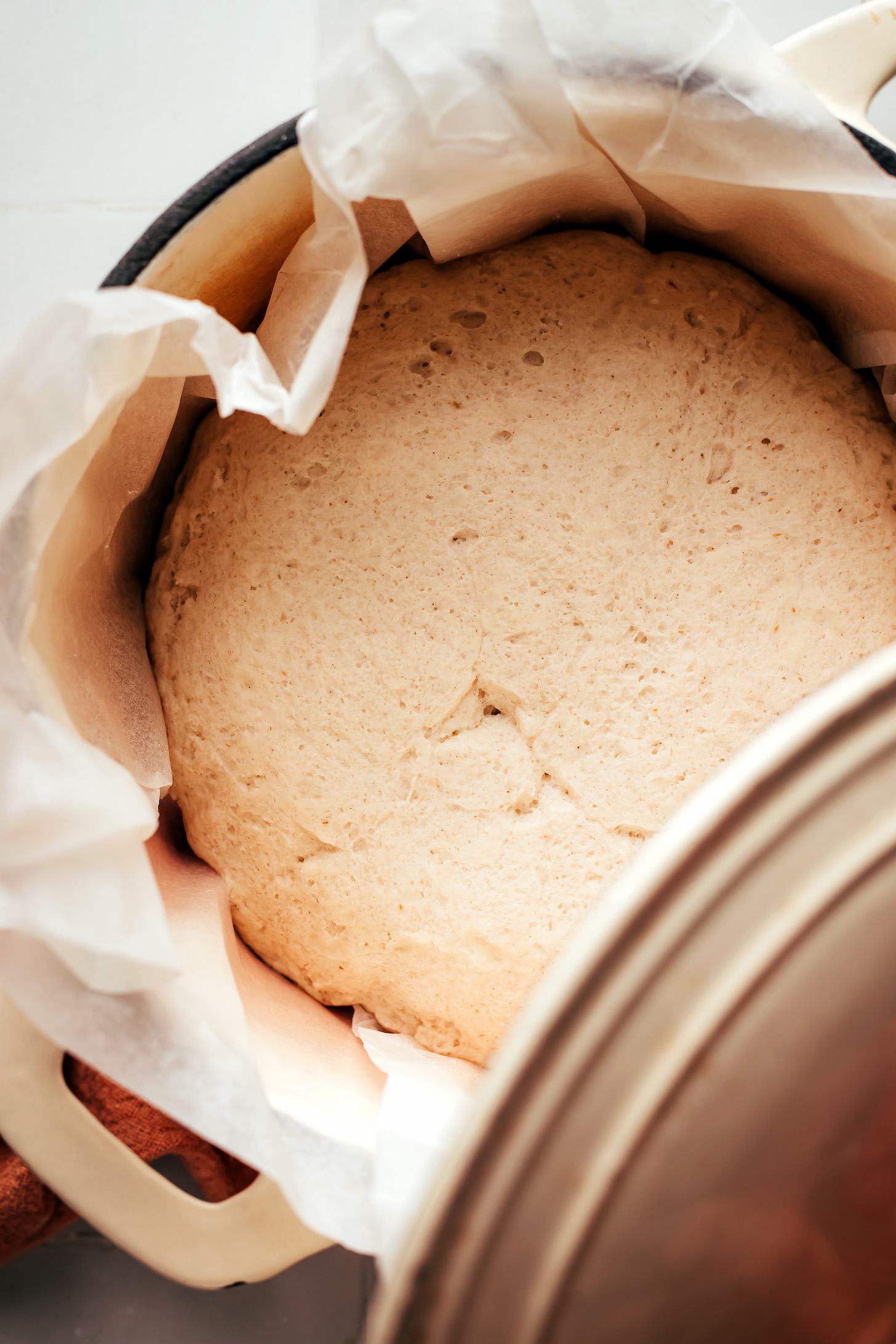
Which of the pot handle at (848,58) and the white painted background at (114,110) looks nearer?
the pot handle at (848,58)

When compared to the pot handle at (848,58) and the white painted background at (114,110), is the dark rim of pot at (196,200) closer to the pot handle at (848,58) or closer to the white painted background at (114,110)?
the pot handle at (848,58)

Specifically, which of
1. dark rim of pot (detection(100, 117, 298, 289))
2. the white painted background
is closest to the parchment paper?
dark rim of pot (detection(100, 117, 298, 289))

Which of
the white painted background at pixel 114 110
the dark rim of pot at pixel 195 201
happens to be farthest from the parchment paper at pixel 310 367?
the white painted background at pixel 114 110

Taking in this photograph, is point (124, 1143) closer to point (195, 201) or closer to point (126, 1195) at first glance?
point (126, 1195)

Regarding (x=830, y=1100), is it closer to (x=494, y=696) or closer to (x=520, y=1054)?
(x=520, y=1054)

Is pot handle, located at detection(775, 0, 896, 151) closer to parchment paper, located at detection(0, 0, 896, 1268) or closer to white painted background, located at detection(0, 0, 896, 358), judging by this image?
parchment paper, located at detection(0, 0, 896, 1268)
